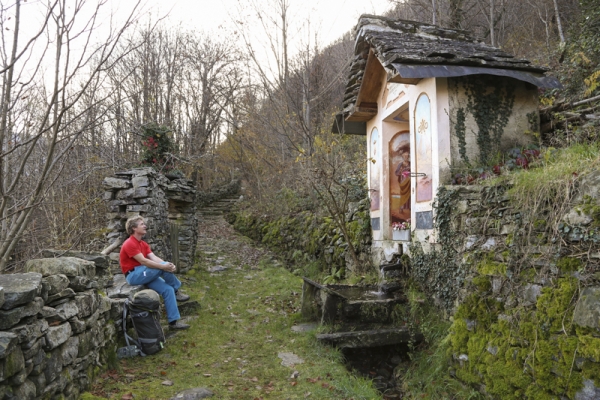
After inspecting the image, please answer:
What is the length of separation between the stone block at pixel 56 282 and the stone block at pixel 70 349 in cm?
45

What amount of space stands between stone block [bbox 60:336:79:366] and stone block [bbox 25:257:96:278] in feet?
1.89

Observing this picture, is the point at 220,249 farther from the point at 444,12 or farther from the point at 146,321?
the point at 444,12

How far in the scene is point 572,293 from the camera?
3.19 meters

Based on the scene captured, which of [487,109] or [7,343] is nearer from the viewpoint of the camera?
[7,343]

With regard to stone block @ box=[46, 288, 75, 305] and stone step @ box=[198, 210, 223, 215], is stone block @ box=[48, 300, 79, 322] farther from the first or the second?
stone step @ box=[198, 210, 223, 215]

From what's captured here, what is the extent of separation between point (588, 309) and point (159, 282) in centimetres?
492

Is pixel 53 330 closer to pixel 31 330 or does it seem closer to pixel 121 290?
pixel 31 330

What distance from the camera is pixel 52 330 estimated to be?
3020 mm

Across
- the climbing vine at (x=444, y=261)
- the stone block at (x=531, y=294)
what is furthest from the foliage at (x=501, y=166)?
the stone block at (x=531, y=294)

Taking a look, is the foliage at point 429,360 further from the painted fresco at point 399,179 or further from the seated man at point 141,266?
the seated man at point 141,266

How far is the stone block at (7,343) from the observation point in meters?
2.30

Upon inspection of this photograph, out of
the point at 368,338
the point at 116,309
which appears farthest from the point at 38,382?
the point at 368,338

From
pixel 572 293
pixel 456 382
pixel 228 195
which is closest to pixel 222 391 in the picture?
pixel 456 382

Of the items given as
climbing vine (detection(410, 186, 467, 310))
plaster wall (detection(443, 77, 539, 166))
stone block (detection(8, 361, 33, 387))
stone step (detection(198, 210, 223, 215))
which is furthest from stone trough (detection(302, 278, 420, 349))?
stone step (detection(198, 210, 223, 215))
